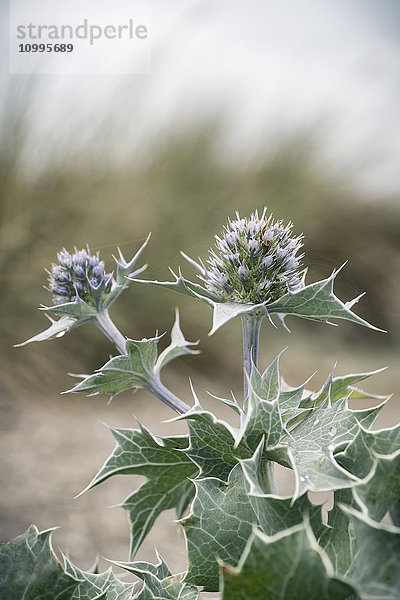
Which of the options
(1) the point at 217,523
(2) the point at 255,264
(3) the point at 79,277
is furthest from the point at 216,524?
(3) the point at 79,277

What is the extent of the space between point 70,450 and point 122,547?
610mm

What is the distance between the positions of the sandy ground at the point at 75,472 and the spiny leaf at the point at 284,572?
1537mm

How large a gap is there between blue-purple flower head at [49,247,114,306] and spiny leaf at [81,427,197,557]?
0.71ft

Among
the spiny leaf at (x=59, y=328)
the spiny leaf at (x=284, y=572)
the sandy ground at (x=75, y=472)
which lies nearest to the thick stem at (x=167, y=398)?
the spiny leaf at (x=59, y=328)

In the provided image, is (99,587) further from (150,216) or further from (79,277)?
(150,216)

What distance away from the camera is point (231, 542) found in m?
0.32

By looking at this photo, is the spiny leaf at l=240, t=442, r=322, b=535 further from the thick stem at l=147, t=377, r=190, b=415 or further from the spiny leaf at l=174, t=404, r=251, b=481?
the thick stem at l=147, t=377, r=190, b=415

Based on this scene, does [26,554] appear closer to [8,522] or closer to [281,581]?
[281,581]

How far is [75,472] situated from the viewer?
81.7 inches

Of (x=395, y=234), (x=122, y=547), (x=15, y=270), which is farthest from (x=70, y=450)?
(x=395, y=234)

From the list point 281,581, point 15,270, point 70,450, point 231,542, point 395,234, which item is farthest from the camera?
point 395,234

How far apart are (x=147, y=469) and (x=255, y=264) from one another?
0.20 meters

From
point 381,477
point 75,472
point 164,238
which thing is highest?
point 381,477

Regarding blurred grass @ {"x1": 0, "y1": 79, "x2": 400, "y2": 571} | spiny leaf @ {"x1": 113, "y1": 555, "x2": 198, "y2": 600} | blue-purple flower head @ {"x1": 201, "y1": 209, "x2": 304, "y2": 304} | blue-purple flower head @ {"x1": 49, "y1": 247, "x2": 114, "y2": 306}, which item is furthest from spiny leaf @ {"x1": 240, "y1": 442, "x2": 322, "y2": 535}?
blurred grass @ {"x1": 0, "y1": 79, "x2": 400, "y2": 571}
